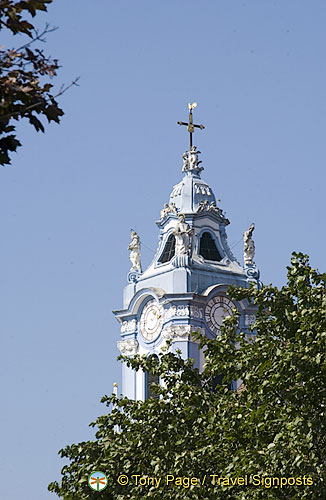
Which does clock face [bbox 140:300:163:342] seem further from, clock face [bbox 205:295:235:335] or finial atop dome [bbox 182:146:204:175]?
finial atop dome [bbox 182:146:204:175]

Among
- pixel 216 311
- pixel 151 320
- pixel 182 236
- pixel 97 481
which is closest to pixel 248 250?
pixel 182 236

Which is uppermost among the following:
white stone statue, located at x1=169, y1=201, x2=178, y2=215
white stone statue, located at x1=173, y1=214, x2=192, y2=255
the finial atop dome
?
the finial atop dome

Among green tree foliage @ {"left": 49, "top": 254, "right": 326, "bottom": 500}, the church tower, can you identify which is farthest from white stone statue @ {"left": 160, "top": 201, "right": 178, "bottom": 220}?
green tree foliage @ {"left": 49, "top": 254, "right": 326, "bottom": 500}

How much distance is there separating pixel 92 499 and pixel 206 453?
2.27 metres

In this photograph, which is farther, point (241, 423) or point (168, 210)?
point (168, 210)

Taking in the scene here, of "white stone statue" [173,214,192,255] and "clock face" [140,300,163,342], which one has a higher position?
"white stone statue" [173,214,192,255]

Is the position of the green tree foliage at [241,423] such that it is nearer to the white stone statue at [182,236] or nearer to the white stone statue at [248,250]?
the white stone statue at [182,236]

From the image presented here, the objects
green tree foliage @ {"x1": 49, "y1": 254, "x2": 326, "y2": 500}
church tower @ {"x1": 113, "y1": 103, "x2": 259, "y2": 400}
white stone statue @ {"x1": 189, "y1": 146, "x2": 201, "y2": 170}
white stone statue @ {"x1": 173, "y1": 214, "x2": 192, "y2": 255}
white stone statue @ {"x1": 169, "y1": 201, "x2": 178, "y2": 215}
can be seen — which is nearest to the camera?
green tree foliage @ {"x1": 49, "y1": 254, "x2": 326, "y2": 500}

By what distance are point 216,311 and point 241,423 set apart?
1193 inches

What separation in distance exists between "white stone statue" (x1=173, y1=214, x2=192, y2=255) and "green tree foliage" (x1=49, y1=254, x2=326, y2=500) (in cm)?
2726

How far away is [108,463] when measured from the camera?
69.7 feet

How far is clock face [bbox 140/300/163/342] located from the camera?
2024 inches

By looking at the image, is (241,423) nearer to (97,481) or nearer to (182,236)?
(97,481)

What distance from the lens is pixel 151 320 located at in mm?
51812
